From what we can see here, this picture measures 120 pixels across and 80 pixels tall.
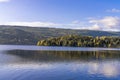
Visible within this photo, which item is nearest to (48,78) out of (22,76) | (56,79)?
(56,79)

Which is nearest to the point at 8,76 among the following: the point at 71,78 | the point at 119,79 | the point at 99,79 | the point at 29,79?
the point at 29,79

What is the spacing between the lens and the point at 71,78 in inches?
1612

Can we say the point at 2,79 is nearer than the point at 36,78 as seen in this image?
Yes

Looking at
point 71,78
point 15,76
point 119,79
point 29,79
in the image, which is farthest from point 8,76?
point 119,79

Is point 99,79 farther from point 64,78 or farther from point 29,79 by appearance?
point 29,79

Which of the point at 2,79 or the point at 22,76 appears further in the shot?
the point at 22,76

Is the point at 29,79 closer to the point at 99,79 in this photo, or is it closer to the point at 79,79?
the point at 79,79

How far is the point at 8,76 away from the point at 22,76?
7.25ft

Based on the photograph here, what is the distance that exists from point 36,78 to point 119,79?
12.8m

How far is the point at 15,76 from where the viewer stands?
137ft

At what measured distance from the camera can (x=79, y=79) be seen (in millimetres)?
40281

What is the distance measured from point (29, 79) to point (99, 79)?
34.6ft

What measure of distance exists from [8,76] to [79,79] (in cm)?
1114

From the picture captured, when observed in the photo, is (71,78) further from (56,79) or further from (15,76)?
(15,76)
